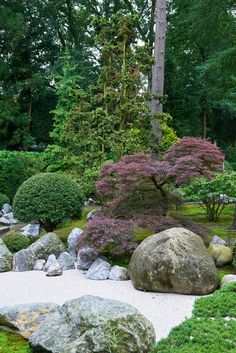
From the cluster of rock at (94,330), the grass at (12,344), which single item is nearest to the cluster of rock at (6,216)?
the grass at (12,344)

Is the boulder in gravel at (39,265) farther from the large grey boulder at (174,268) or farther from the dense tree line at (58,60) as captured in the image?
the dense tree line at (58,60)

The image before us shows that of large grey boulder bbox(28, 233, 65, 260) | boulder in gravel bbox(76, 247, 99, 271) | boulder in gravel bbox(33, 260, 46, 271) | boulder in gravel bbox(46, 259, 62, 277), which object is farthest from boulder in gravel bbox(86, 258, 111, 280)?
large grey boulder bbox(28, 233, 65, 260)

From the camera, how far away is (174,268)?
520 centimetres

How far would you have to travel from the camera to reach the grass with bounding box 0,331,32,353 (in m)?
3.49

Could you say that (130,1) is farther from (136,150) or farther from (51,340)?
(51,340)

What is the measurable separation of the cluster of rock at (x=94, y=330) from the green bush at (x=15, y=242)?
4129mm

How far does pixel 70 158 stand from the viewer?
10.7 m

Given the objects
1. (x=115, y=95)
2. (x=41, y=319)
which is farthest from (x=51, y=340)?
Answer: (x=115, y=95)

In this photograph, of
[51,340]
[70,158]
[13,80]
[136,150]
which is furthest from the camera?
[13,80]

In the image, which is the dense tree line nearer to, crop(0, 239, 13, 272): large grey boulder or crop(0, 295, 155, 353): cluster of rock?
crop(0, 239, 13, 272): large grey boulder

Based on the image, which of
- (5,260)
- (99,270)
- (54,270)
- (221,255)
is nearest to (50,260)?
(54,270)

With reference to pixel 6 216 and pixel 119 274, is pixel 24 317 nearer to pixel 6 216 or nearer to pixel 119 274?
pixel 119 274

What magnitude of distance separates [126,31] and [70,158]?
355cm

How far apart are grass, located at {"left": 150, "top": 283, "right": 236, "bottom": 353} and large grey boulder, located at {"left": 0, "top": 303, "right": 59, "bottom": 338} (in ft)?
4.16
